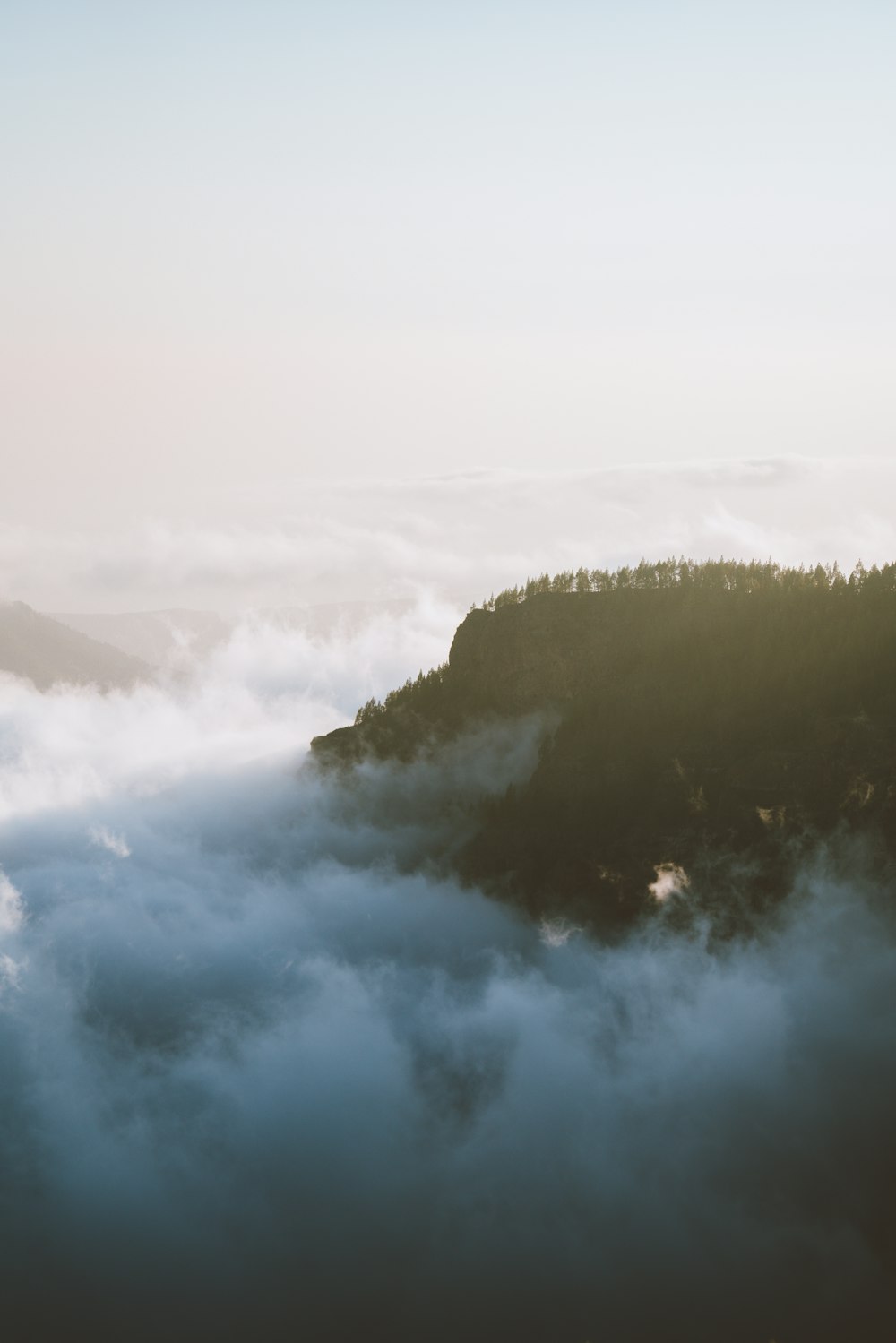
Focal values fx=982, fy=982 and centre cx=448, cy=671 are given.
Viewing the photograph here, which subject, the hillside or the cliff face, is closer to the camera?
the hillside

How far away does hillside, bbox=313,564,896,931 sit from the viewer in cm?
12206

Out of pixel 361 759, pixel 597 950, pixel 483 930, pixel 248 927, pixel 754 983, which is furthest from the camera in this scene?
pixel 361 759

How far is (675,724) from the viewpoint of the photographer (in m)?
136

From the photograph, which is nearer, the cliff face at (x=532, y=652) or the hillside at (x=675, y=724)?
the hillside at (x=675, y=724)

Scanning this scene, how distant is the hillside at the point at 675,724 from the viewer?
122062 mm

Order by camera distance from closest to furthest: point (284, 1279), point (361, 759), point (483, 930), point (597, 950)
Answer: point (284, 1279) → point (597, 950) → point (483, 930) → point (361, 759)

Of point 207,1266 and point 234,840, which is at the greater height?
point 234,840

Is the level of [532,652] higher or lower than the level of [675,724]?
higher

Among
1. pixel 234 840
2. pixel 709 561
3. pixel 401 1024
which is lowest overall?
pixel 401 1024

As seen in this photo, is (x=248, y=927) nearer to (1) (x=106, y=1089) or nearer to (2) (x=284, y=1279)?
(1) (x=106, y=1089)

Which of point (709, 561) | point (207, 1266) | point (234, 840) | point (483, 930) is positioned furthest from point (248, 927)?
point (709, 561)

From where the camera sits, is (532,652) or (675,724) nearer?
(675,724)

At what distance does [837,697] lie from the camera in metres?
128

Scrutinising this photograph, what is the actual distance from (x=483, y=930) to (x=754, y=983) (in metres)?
38.3
